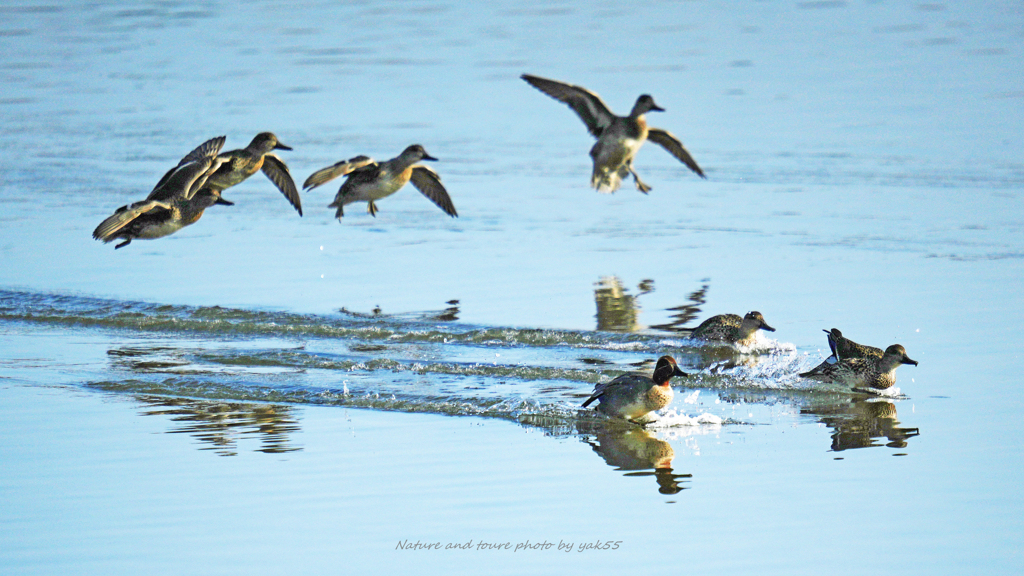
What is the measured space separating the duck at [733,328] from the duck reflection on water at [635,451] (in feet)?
6.57

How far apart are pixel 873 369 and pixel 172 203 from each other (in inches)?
214

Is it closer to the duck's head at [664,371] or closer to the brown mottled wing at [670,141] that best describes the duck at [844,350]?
the duck's head at [664,371]

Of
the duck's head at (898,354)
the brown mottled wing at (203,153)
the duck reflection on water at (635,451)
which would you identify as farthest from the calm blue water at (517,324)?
the brown mottled wing at (203,153)

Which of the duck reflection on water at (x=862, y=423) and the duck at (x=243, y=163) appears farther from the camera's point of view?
the duck at (x=243, y=163)

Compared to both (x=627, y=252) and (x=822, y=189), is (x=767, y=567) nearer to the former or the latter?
(x=627, y=252)

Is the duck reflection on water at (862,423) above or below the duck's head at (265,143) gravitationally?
below

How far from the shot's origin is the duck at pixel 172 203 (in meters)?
10.7

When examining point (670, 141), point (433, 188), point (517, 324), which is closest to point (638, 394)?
point (517, 324)

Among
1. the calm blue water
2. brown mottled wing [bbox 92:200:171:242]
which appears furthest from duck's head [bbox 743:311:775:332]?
brown mottled wing [bbox 92:200:171:242]

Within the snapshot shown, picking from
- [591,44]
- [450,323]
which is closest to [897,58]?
[591,44]

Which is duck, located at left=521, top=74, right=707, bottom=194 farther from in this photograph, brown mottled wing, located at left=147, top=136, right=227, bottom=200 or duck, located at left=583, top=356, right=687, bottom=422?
duck, located at left=583, top=356, right=687, bottom=422

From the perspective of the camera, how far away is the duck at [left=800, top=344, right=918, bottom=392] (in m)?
9.45

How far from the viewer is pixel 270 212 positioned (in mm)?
16812

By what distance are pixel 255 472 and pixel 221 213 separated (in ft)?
31.3
